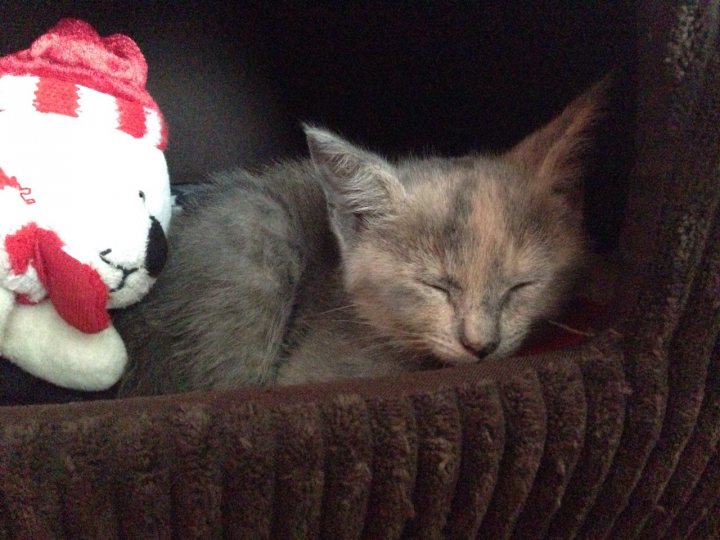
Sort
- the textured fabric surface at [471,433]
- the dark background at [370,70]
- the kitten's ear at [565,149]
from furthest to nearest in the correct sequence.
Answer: the dark background at [370,70], the kitten's ear at [565,149], the textured fabric surface at [471,433]

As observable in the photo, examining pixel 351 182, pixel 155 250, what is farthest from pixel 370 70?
pixel 155 250

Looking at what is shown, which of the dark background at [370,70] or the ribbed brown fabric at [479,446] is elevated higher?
the dark background at [370,70]

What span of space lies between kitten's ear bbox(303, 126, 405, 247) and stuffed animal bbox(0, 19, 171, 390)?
0.27 metres

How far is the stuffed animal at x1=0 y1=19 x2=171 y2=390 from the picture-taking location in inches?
33.1

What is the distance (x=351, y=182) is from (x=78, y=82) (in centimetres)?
44

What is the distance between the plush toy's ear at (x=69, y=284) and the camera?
2.73 ft

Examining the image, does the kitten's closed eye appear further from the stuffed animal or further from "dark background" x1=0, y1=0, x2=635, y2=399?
the stuffed animal

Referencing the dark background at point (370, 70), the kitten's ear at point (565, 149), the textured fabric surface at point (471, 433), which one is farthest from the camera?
the dark background at point (370, 70)

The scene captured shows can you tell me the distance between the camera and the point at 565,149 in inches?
39.0

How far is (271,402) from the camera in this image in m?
0.73

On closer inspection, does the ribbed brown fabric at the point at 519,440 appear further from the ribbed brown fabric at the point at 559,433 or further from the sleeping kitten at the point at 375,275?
the sleeping kitten at the point at 375,275

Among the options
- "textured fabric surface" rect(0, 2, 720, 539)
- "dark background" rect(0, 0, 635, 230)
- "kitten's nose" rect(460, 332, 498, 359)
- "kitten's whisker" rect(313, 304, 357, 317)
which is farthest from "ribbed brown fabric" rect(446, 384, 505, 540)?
"dark background" rect(0, 0, 635, 230)

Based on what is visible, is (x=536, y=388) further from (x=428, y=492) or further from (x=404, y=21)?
(x=404, y=21)

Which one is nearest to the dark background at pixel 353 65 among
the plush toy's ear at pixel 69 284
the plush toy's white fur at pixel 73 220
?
the plush toy's white fur at pixel 73 220
